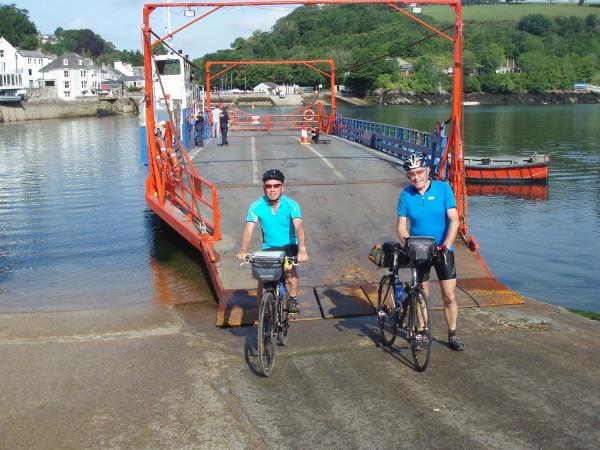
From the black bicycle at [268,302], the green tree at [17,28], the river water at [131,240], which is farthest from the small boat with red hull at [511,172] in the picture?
the green tree at [17,28]

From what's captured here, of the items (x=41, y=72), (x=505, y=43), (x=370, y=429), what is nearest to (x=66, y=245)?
(x=370, y=429)

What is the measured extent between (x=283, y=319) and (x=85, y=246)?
11808 mm

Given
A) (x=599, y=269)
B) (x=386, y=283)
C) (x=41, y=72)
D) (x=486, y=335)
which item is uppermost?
(x=41, y=72)

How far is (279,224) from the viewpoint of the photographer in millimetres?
7023

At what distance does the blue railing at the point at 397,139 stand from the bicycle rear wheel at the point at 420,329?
221 inches

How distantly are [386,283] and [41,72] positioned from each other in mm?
144453

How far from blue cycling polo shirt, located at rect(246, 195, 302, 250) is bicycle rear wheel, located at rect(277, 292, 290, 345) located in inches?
22.6

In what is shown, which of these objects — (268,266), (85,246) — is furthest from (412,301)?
(85,246)

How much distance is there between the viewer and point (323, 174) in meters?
17.9

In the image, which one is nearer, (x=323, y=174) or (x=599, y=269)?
(x=599, y=269)

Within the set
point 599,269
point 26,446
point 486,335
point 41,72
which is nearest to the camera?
point 26,446

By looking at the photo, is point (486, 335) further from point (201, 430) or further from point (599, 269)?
point (599, 269)

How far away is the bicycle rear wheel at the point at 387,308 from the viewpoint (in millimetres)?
7219

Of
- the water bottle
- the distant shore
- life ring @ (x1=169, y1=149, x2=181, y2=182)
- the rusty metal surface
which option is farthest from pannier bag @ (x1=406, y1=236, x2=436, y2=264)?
the distant shore
